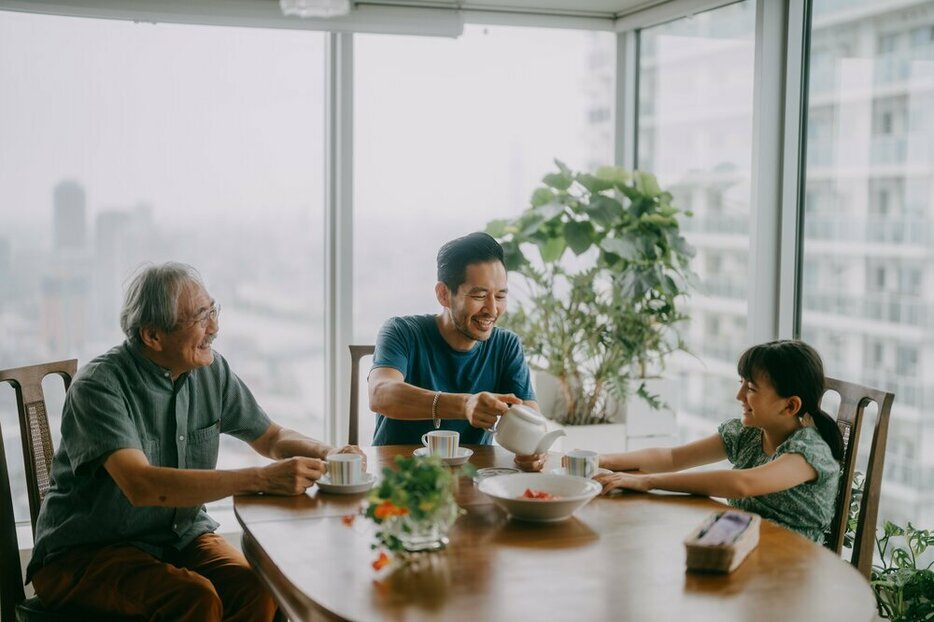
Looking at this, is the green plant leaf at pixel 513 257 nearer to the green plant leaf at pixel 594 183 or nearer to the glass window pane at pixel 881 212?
the green plant leaf at pixel 594 183

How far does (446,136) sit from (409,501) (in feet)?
8.89

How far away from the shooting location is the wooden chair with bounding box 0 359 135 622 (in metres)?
2.04

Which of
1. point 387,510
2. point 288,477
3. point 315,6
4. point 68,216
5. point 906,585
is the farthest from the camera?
point 68,216

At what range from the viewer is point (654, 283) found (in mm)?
3641

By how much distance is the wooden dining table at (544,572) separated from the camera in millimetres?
1433

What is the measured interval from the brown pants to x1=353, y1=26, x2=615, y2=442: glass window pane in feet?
6.26

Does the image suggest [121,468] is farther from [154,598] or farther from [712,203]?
[712,203]

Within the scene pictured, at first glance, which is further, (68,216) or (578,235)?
(578,235)

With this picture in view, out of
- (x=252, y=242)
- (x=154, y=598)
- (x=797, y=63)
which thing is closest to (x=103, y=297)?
(x=252, y=242)

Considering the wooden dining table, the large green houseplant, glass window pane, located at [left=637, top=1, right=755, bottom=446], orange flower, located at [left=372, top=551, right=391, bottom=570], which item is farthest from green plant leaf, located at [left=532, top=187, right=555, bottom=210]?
orange flower, located at [left=372, top=551, right=391, bottom=570]

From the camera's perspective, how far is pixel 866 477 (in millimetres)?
2086

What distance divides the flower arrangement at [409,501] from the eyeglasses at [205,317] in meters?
0.77

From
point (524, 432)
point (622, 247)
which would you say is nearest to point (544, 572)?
point (524, 432)

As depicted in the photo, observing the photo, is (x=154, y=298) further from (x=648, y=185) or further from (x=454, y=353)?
(x=648, y=185)
